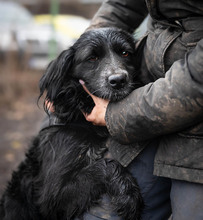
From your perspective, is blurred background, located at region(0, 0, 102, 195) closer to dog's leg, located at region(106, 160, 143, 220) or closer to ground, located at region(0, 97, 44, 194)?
ground, located at region(0, 97, 44, 194)

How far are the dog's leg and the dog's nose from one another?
526 mm

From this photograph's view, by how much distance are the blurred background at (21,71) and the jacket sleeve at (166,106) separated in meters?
1.51

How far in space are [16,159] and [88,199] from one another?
11.2ft

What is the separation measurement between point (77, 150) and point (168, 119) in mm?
850

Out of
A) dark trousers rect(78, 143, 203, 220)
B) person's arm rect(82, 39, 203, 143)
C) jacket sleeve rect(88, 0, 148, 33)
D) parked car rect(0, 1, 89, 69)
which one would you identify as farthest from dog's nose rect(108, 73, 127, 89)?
parked car rect(0, 1, 89, 69)

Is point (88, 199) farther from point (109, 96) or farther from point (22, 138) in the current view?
point (22, 138)

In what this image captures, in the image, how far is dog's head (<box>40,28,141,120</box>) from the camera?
8.30 ft

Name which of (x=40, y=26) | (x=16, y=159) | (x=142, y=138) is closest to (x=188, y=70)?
(x=142, y=138)

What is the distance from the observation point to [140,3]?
2742 mm

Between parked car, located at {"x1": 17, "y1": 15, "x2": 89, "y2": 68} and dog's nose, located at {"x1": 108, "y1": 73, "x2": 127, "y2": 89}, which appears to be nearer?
dog's nose, located at {"x1": 108, "y1": 73, "x2": 127, "y2": 89}

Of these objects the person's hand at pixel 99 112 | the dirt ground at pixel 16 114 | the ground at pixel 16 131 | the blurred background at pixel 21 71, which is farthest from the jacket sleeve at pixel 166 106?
the dirt ground at pixel 16 114

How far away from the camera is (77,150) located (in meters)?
2.47

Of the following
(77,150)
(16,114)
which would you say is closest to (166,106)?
(77,150)

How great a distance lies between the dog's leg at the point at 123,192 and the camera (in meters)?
2.21
